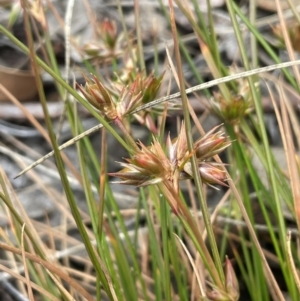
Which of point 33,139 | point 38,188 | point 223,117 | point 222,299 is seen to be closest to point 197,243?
point 222,299

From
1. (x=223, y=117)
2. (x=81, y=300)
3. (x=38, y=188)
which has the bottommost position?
(x=81, y=300)

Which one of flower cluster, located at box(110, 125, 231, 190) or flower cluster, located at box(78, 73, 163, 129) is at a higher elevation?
flower cluster, located at box(78, 73, 163, 129)

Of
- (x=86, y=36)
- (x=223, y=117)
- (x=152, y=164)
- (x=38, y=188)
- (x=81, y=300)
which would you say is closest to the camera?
(x=152, y=164)

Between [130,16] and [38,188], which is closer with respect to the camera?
[38,188]

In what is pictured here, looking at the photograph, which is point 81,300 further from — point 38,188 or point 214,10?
point 214,10

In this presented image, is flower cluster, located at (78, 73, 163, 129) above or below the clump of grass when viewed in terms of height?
above

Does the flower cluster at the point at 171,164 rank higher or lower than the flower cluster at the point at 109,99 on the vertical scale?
lower

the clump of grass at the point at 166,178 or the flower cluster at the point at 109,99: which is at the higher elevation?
the flower cluster at the point at 109,99

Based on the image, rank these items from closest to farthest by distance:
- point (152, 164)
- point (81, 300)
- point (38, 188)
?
point (152, 164) < point (81, 300) < point (38, 188)
